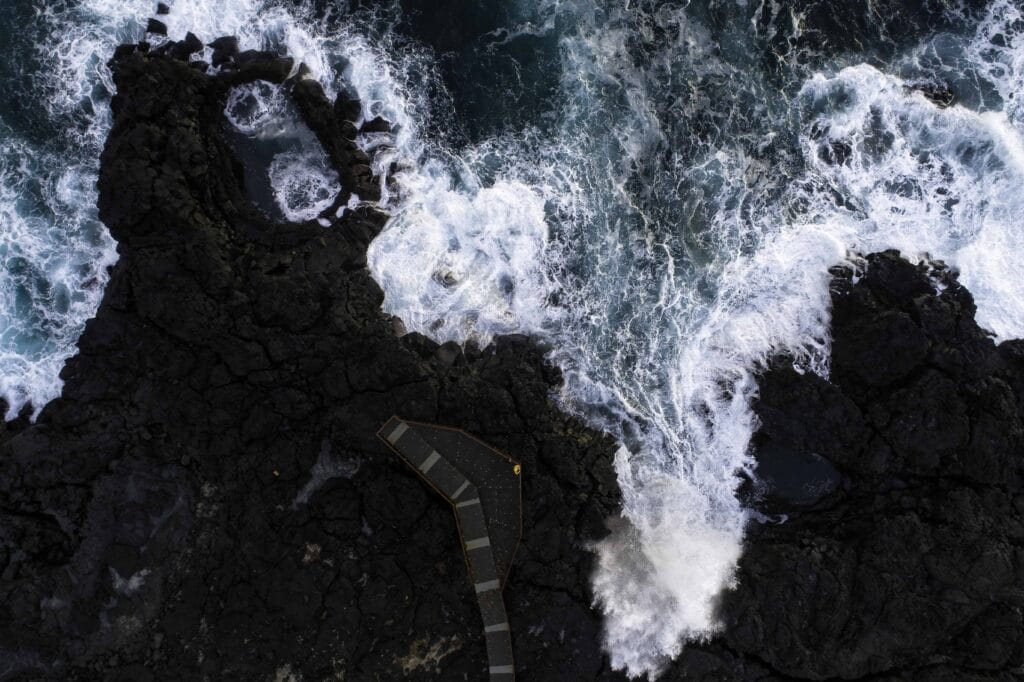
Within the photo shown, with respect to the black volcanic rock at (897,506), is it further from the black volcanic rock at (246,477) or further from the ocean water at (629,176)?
the black volcanic rock at (246,477)

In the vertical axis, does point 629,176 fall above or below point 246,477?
above

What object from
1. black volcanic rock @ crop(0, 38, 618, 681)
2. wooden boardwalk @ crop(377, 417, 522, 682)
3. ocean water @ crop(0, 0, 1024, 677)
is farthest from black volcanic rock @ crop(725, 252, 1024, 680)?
wooden boardwalk @ crop(377, 417, 522, 682)

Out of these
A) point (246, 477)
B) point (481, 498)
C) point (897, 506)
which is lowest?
point (246, 477)

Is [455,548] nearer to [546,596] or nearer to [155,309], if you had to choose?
[546,596]

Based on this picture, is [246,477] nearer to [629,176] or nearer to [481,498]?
[481,498]

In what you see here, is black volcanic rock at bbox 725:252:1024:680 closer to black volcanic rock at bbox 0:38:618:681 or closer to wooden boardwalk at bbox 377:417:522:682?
black volcanic rock at bbox 0:38:618:681

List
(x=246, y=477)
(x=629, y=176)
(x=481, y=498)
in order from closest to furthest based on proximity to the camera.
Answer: (x=246, y=477), (x=481, y=498), (x=629, y=176)

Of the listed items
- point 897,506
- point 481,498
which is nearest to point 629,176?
point 481,498
